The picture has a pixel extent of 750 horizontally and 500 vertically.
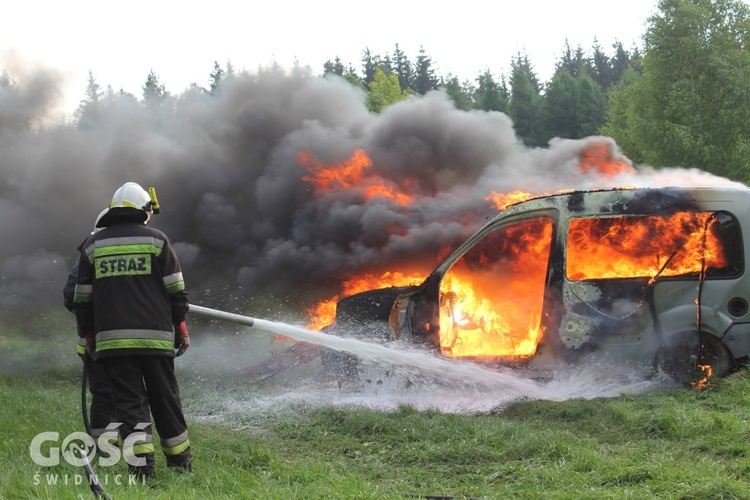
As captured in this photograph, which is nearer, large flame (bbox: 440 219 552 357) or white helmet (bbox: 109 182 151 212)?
white helmet (bbox: 109 182 151 212)

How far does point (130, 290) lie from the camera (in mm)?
4332

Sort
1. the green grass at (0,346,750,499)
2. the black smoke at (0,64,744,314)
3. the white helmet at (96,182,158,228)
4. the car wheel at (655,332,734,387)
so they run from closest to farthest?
1. the green grass at (0,346,750,499)
2. the white helmet at (96,182,158,228)
3. the car wheel at (655,332,734,387)
4. the black smoke at (0,64,744,314)

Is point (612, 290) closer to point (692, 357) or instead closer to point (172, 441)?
point (692, 357)

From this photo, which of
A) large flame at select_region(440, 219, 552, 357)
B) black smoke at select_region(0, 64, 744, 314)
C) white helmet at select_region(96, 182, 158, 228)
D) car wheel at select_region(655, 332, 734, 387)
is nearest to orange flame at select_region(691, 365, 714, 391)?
car wheel at select_region(655, 332, 734, 387)

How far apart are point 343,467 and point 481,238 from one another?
2979mm

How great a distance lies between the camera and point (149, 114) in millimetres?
11812

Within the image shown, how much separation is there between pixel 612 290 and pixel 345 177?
5.09m

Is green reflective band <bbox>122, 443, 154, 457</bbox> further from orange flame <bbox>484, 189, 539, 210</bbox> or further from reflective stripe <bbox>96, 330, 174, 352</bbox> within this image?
orange flame <bbox>484, 189, 539, 210</bbox>

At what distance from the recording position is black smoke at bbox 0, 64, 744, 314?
10.0 m

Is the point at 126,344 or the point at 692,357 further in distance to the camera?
the point at 692,357

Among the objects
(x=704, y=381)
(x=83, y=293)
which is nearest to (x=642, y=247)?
(x=704, y=381)

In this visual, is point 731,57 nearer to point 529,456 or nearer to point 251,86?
point 251,86

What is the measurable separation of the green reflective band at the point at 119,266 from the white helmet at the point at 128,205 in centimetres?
29

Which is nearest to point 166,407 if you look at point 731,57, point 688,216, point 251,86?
point 688,216
